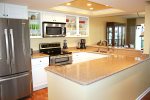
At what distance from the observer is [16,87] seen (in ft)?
10.2

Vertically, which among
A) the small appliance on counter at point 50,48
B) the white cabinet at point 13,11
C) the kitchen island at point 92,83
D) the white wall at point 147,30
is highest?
the white cabinet at point 13,11

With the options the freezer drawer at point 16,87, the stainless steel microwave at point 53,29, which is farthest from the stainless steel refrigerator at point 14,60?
the stainless steel microwave at point 53,29

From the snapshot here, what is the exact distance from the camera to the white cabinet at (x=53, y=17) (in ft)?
13.9

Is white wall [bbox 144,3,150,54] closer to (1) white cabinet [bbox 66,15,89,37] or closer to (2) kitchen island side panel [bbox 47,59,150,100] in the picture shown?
(2) kitchen island side panel [bbox 47,59,150,100]

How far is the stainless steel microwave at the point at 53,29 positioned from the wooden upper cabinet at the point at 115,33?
282cm

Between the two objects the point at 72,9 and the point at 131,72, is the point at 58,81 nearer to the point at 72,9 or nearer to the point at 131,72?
the point at 131,72

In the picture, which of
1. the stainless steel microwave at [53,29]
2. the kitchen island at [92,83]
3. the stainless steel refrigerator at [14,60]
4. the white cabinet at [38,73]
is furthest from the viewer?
the stainless steel microwave at [53,29]

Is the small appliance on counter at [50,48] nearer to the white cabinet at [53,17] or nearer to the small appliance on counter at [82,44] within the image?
the white cabinet at [53,17]

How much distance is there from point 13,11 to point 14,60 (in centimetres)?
114

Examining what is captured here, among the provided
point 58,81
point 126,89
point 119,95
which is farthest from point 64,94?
point 126,89

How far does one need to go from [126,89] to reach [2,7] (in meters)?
3.13

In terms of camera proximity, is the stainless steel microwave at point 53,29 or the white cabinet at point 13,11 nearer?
the white cabinet at point 13,11

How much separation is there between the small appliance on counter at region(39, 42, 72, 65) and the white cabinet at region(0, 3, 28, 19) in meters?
1.30

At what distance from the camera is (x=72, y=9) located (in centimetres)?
460
